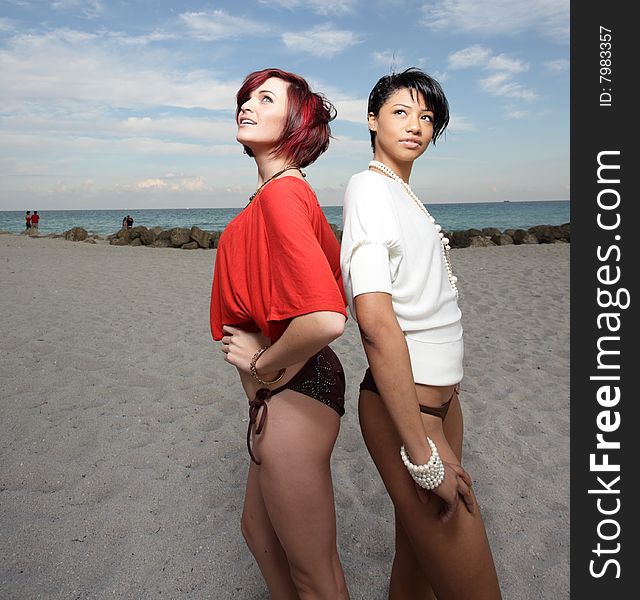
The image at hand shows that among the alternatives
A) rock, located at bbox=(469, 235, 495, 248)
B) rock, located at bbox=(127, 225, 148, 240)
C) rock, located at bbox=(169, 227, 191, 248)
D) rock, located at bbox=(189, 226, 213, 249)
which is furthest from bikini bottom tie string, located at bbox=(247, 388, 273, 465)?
rock, located at bbox=(127, 225, 148, 240)

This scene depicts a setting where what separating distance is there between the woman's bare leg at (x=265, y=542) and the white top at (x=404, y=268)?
2.39 ft

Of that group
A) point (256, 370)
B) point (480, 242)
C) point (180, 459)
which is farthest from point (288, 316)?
point (480, 242)

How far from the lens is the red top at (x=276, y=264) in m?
1.41

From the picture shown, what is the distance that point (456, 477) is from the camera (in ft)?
4.80

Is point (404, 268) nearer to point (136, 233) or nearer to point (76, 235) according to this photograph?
point (136, 233)

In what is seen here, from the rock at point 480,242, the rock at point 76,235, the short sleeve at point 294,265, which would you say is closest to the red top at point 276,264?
the short sleeve at point 294,265

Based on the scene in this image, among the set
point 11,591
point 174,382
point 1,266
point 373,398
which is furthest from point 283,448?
point 1,266

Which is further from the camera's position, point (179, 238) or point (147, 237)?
point (147, 237)

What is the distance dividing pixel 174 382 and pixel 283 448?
3753 mm

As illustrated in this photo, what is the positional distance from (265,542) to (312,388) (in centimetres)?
65

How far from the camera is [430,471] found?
4.67ft

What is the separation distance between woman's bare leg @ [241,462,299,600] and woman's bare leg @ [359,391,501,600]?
501 mm

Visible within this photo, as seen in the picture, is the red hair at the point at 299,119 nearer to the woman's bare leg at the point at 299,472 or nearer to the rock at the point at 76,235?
the woman's bare leg at the point at 299,472

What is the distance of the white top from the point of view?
140cm
